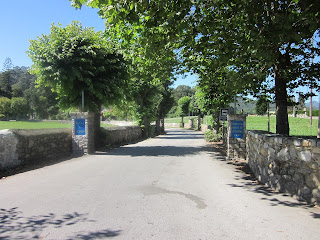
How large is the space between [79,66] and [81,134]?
132 inches

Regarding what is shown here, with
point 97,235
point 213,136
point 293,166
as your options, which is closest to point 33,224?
point 97,235

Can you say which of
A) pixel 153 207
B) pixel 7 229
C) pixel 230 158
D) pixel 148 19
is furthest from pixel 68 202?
pixel 230 158

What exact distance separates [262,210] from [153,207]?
2.06 m

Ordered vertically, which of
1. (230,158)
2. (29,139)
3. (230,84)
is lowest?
(230,158)

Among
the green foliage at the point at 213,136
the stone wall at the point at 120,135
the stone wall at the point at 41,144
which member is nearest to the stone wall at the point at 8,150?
the stone wall at the point at 41,144

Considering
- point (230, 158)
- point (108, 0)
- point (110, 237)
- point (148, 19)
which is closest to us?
point (110, 237)

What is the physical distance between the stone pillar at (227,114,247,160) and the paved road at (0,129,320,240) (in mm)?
4241

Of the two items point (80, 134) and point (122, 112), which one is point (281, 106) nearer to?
point (80, 134)

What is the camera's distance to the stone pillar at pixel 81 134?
1320 cm

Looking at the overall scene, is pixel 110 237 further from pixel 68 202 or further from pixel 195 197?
pixel 195 197

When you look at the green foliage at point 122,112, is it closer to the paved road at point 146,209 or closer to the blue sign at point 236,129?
the blue sign at point 236,129

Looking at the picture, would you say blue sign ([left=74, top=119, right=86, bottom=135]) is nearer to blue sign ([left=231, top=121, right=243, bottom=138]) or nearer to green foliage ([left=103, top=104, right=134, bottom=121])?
green foliage ([left=103, top=104, right=134, bottom=121])

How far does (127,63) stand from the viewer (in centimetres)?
1491

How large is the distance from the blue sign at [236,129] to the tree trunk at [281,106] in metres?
2.12
